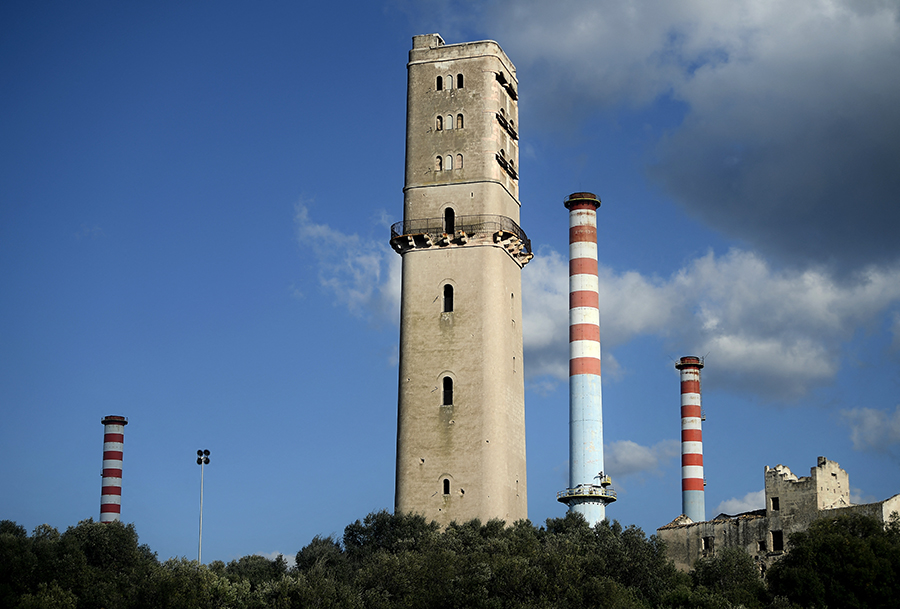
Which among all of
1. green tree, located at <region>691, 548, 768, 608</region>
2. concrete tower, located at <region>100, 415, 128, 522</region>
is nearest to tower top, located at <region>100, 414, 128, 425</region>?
concrete tower, located at <region>100, 415, 128, 522</region>

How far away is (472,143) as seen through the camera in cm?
5884

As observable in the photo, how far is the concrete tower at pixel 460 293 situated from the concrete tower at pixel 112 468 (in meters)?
33.9

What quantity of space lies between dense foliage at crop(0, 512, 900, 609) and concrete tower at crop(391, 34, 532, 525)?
105 inches

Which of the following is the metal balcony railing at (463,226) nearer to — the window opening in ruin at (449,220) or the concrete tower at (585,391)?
the window opening in ruin at (449,220)

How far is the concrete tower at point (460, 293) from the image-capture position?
54.7 metres

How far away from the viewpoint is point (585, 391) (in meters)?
64.6

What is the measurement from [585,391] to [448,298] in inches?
440

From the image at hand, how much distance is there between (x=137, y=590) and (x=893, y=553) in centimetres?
2743

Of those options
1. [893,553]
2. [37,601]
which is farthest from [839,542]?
[37,601]

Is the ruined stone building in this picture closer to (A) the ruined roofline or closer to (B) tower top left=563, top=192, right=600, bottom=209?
(A) the ruined roofline

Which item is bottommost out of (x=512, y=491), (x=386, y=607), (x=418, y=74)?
(x=386, y=607)

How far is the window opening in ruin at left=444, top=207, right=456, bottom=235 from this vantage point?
58375mm

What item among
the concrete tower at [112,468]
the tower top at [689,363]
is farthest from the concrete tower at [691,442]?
the concrete tower at [112,468]

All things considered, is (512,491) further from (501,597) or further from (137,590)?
(137,590)
